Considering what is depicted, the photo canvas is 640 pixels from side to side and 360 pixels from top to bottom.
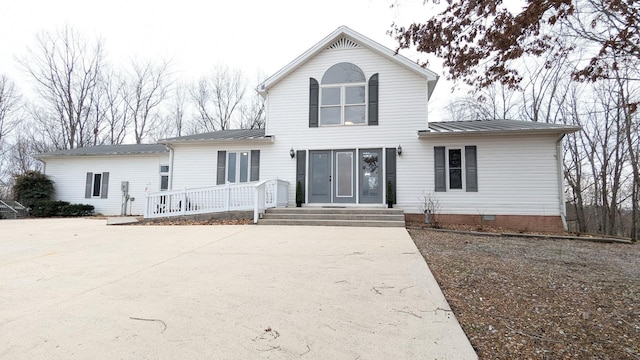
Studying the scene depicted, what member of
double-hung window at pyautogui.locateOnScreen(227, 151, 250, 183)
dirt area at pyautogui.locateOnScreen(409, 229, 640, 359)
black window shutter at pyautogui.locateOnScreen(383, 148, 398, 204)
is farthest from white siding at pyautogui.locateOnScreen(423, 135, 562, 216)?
double-hung window at pyautogui.locateOnScreen(227, 151, 250, 183)

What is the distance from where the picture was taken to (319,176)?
433 inches

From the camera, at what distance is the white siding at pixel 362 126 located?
1037 cm

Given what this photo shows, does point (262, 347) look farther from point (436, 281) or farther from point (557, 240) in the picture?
point (557, 240)

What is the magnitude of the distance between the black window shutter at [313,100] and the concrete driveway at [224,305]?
22.5 ft

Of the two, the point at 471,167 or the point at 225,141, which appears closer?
the point at 471,167

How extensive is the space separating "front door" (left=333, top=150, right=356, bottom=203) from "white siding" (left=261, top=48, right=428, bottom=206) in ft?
1.21

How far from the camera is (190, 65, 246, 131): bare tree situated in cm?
2625

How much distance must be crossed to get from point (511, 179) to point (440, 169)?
2.24 meters

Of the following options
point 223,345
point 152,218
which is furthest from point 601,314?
point 152,218

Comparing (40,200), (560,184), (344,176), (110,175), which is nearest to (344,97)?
(344,176)

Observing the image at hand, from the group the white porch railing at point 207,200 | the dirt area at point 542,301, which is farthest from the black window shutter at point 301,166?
the dirt area at point 542,301

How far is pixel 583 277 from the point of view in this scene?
3.84 m

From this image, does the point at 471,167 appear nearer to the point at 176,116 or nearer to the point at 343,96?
the point at 343,96

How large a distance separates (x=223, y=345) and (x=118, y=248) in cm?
456
